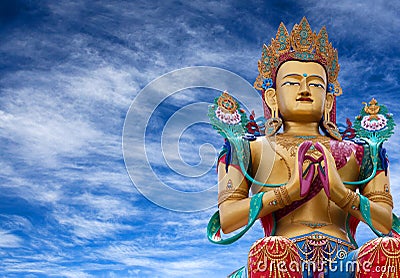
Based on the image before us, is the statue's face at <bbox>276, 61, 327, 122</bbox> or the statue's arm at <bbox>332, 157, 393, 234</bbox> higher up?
the statue's face at <bbox>276, 61, 327, 122</bbox>

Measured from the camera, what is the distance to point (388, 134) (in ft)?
20.4

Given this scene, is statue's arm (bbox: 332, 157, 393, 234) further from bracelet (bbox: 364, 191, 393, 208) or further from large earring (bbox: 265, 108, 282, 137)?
large earring (bbox: 265, 108, 282, 137)

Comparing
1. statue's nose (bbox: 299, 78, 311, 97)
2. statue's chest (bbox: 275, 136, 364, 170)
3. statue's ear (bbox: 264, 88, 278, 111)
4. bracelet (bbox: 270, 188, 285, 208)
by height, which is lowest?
bracelet (bbox: 270, 188, 285, 208)

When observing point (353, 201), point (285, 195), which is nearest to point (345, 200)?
point (353, 201)

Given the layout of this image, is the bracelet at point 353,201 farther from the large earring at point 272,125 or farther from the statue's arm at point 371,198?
the large earring at point 272,125

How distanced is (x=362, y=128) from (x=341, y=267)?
174cm

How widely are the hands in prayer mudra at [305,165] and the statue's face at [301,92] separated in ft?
0.04

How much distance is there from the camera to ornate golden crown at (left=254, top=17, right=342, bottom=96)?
654cm

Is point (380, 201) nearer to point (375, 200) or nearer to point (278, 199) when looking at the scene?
point (375, 200)

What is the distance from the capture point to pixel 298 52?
6.52m

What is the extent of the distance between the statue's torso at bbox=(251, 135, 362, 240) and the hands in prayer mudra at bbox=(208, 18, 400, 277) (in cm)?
1

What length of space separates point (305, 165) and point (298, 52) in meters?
1.37

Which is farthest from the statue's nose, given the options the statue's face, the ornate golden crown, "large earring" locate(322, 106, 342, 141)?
"large earring" locate(322, 106, 342, 141)

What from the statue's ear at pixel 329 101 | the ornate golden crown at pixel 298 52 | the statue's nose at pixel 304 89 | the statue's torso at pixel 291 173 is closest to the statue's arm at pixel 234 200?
the statue's torso at pixel 291 173
